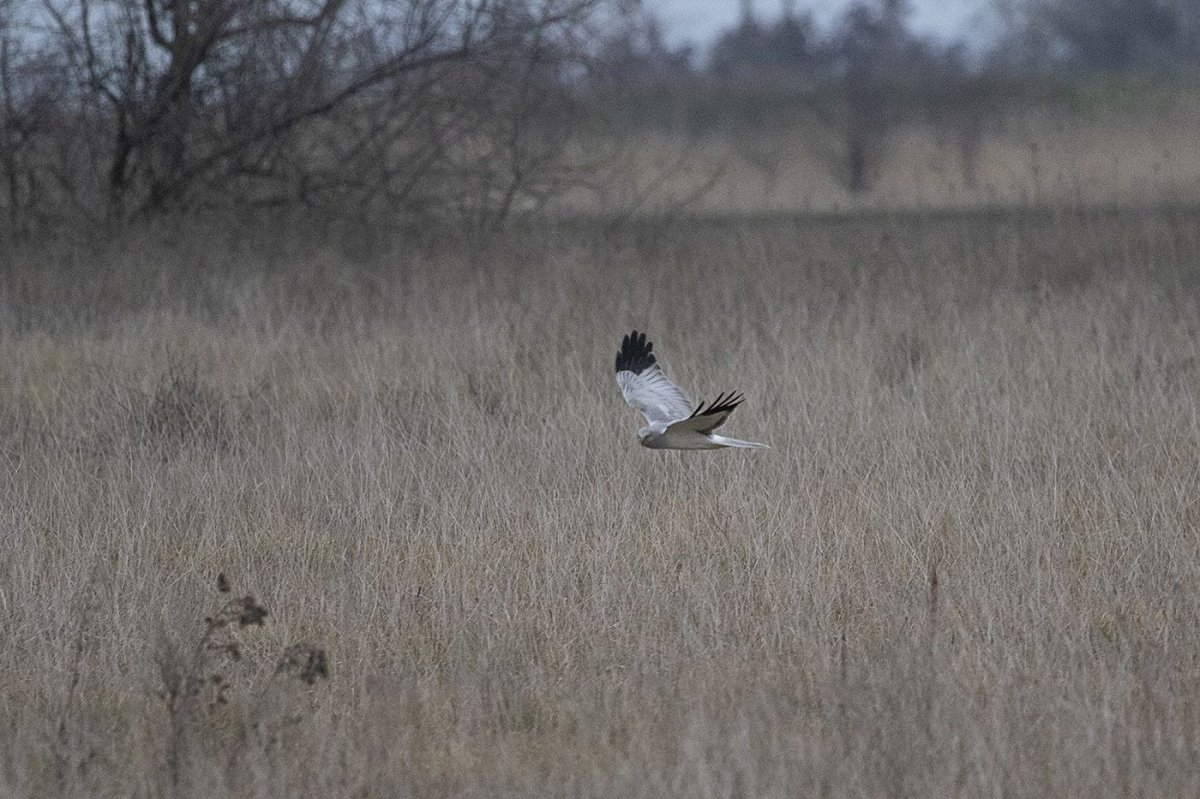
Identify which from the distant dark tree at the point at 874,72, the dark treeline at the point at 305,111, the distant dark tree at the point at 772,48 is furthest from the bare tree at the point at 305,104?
the distant dark tree at the point at 772,48

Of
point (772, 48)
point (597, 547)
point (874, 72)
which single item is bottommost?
point (597, 547)

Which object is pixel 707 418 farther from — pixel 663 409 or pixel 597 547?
pixel 663 409

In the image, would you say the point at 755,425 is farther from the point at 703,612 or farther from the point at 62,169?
the point at 62,169

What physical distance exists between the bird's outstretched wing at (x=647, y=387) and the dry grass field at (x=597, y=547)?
1.06 feet

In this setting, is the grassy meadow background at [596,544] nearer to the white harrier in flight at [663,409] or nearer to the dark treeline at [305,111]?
the white harrier in flight at [663,409]

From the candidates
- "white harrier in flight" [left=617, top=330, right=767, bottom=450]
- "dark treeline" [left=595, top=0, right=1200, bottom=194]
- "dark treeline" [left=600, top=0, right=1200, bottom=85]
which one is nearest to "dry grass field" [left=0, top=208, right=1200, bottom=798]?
"white harrier in flight" [left=617, top=330, right=767, bottom=450]

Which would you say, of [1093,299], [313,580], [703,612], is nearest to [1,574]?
[313,580]

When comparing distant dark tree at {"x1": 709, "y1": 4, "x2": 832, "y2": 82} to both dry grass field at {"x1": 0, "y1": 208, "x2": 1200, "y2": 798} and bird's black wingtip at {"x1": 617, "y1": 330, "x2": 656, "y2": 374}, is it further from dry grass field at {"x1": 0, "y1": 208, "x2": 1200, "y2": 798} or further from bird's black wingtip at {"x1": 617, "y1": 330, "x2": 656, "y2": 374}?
bird's black wingtip at {"x1": 617, "y1": 330, "x2": 656, "y2": 374}

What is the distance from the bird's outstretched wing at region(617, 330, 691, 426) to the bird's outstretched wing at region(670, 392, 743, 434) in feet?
1.36

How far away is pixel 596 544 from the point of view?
16.8ft

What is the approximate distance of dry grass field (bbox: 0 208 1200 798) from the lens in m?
3.64

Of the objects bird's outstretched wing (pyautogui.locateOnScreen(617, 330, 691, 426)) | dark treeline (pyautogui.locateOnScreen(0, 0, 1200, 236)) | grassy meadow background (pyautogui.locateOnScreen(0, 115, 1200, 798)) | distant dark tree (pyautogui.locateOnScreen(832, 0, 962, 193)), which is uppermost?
distant dark tree (pyautogui.locateOnScreen(832, 0, 962, 193))

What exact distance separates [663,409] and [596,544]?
73cm

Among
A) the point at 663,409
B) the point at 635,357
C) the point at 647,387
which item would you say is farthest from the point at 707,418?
the point at 635,357
